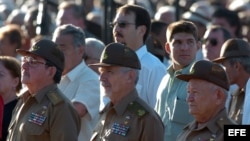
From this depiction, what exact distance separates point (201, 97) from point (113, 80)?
0.94 m

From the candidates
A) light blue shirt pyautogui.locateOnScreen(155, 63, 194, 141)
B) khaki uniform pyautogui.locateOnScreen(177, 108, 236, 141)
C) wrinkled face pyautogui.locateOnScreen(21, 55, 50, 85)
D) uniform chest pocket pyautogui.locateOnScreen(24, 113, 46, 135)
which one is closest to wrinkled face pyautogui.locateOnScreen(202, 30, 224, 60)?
light blue shirt pyautogui.locateOnScreen(155, 63, 194, 141)

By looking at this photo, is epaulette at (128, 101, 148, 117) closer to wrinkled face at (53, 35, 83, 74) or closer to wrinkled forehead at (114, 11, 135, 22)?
wrinkled face at (53, 35, 83, 74)

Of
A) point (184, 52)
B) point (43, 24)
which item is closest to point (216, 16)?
point (43, 24)

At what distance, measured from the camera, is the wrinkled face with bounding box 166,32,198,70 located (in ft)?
34.3

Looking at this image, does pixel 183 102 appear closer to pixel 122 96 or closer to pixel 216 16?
pixel 122 96

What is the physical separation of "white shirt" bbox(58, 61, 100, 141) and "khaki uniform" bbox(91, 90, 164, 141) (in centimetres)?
133

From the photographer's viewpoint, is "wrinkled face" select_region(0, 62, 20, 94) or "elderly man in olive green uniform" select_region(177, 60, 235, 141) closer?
"elderly man in olive green uniform" select_region(177, 60, 235, 141)

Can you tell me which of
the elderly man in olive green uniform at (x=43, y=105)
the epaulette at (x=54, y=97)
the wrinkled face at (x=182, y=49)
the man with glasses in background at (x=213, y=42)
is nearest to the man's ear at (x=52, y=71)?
the elderly man in olive green uniform at (x=43, y=105)

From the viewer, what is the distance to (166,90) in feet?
34.1

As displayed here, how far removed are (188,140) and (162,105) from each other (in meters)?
1.72

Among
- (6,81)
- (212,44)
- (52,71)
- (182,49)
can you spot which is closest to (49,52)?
(52,71)

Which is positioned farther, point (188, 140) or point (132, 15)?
point (132, 15)

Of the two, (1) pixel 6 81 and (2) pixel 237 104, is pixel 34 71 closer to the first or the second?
(1) pixel 6 81

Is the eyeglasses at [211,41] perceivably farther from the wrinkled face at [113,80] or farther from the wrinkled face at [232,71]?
the wrinkled face at [113,80]
